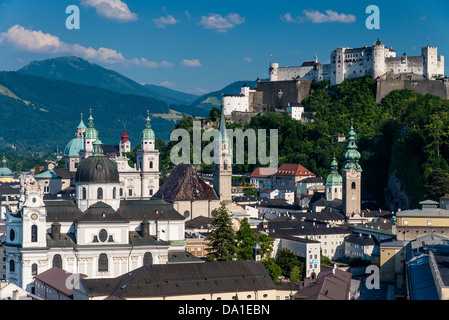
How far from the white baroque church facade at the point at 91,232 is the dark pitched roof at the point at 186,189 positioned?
1313cm

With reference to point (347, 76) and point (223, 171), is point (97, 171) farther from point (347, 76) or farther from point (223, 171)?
point (347, 76)

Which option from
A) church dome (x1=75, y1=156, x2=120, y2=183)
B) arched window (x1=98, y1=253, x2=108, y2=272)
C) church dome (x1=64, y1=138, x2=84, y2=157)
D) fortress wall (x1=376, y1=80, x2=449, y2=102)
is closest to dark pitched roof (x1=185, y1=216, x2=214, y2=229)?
church dome (x1=75, y1=156, x2=120, y2=183)

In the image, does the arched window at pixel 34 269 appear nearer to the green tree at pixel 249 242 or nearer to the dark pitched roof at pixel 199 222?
the green tree at pixel 249 242

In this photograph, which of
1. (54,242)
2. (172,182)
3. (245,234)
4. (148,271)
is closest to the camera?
(148,271)

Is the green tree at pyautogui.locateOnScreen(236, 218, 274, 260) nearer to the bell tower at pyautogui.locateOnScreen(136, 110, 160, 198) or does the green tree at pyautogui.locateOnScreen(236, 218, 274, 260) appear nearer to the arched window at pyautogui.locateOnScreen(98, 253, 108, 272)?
the arched window at pyautogui.locateOnScreen(98, 253, 108, 272)

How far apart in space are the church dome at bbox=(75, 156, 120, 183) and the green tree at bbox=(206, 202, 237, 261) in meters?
6.97

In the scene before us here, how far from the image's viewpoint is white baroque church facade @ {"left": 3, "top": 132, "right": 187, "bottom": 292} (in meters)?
51.2

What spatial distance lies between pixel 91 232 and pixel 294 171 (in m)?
47.1

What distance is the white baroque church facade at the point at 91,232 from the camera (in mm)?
51250

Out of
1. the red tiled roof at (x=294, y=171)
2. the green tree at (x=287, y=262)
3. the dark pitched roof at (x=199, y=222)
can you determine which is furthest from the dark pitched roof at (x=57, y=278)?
the red tiled roof at (x=294, y=171)

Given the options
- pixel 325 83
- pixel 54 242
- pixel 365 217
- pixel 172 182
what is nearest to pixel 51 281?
pixel 54 242

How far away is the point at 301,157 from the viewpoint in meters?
102
